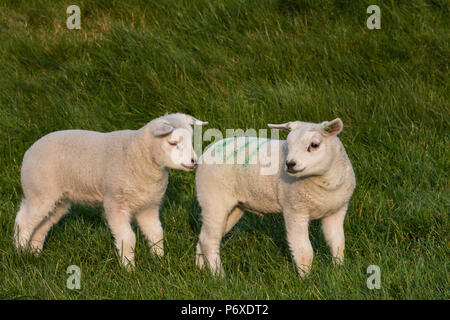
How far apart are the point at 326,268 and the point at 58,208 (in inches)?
96.6

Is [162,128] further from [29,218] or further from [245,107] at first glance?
[245,107]

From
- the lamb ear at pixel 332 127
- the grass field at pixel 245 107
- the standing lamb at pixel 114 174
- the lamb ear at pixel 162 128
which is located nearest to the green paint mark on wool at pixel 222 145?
the standing lamb at pixel 114 174

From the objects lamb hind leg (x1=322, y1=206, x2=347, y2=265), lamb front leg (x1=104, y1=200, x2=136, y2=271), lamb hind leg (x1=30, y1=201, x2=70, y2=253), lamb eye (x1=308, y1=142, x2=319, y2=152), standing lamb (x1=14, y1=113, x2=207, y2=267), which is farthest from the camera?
lamb hind leg (x1=30, y1=201, x2=70, y2=253)

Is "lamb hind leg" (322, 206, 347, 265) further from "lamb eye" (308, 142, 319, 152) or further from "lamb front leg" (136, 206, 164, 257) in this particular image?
"lamb front leg" (136, 206, 164, 257)

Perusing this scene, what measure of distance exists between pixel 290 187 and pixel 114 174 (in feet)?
4.57

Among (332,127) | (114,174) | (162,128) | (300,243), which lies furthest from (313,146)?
(114,174)

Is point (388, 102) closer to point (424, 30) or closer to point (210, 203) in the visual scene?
point (424, 30)

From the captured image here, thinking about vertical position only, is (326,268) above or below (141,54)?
below

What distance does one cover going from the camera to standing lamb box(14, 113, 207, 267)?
5109 millimetres

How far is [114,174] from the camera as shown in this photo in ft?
17.4

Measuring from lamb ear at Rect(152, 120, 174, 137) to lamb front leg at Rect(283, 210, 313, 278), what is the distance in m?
1.07

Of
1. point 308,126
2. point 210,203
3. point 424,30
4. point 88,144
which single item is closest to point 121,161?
point 88,144

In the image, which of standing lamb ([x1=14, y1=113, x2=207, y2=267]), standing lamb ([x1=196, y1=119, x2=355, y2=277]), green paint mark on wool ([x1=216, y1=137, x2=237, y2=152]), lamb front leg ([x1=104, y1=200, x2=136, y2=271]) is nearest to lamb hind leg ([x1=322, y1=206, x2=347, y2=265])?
standing lamb ([x1=196, y1=119, x2=355, y2=277])

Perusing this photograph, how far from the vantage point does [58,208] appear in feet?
19.4
